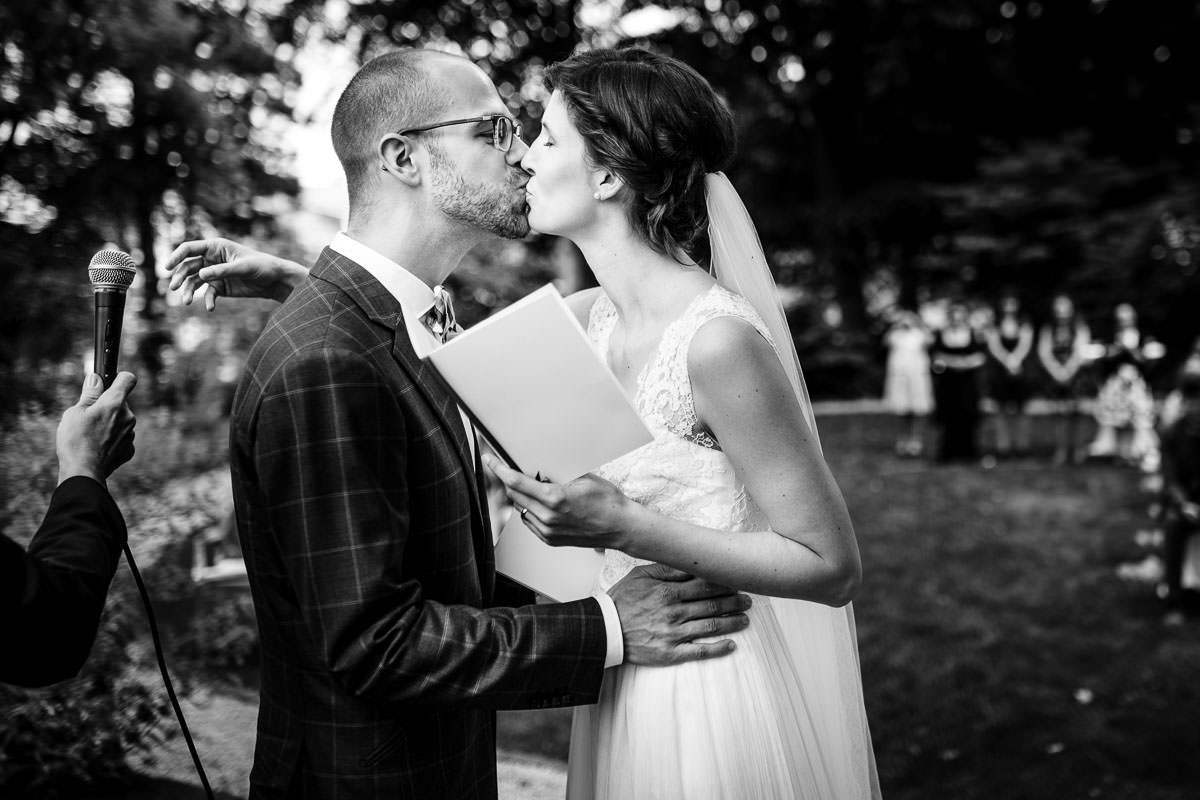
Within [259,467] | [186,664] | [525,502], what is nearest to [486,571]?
[525,502]

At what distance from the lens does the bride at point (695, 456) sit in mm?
2076

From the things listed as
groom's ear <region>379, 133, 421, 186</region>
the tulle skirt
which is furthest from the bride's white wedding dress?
groom's ear <region>379, 133, 421, 186</region>

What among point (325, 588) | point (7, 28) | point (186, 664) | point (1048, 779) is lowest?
point (1048, 779)

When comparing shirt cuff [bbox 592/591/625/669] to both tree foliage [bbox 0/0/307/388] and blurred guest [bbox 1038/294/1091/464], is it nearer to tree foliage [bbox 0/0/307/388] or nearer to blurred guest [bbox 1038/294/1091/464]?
tree foliage [bbox 0/0/307/388]

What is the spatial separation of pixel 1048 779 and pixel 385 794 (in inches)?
157

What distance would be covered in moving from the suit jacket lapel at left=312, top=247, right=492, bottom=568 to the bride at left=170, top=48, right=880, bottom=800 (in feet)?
0.74

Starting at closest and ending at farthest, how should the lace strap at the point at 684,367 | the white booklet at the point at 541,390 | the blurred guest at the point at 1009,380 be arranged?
the white booklet at the point at 541,390, the lace strap at the point at 684,367, the blurred guest at the point at 1009,380

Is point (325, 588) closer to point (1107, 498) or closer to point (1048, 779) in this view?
point (1048, 779)

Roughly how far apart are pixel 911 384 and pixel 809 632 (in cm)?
1417

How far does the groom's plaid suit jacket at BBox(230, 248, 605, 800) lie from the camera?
1790 mm

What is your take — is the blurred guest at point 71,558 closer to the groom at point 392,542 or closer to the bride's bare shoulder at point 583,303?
the groom at point 392,542

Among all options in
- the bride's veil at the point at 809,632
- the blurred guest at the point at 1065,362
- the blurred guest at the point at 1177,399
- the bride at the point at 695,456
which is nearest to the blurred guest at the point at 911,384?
the blurred guest at the point at 1065,362

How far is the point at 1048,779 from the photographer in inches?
190

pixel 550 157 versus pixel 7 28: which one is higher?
pixel 7 28
